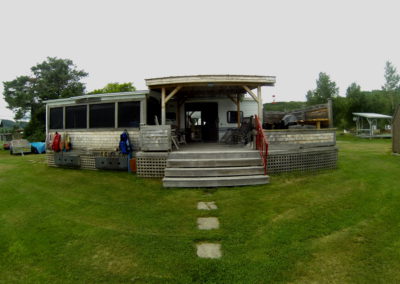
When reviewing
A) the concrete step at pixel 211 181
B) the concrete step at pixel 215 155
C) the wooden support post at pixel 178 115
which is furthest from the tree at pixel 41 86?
the concrete step at pixel 211 181

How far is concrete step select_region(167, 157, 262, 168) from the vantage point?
6.18 metres

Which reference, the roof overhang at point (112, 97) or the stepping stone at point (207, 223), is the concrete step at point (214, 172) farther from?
the roof overhang at point (112, 97)

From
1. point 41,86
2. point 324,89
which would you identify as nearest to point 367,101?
point 324,89

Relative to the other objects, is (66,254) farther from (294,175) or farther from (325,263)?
(294,175)

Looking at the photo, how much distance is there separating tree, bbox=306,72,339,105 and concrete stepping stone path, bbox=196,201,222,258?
54.5 m

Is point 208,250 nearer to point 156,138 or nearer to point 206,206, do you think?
point 206,206

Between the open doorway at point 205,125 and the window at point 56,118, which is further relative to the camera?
the open doorway at point 205,125

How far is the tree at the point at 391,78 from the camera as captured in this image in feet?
141

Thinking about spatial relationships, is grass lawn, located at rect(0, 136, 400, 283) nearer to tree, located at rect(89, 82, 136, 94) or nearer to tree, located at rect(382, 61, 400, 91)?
tree, located at rect(89, 82, 136, 94)

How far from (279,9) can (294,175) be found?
1098 cm

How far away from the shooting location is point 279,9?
13.0 metres

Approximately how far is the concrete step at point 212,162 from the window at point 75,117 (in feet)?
17.0

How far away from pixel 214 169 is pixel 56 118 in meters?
8.06

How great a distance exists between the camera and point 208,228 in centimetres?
346
